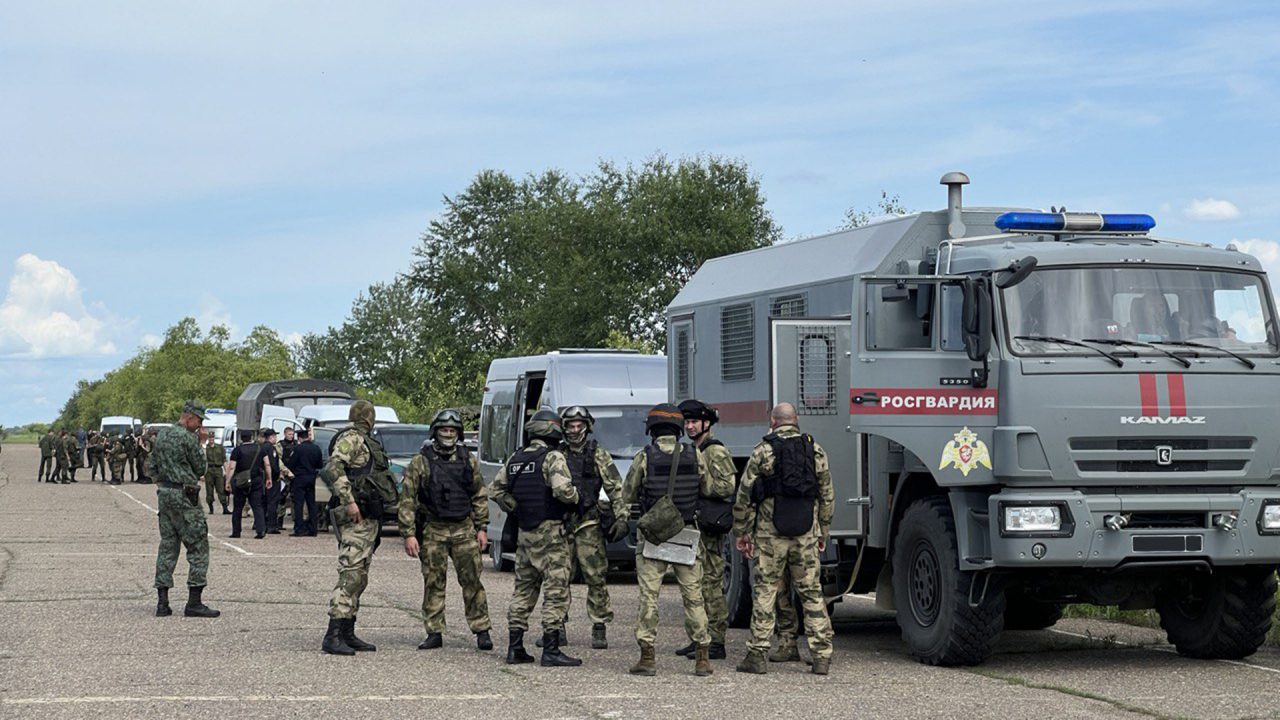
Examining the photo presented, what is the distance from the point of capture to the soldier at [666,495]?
441 inches

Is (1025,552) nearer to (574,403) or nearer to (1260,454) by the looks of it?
(1260,454)

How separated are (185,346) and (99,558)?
117 metres

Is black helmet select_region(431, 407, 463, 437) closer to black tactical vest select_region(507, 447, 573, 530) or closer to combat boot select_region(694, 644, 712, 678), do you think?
black tactical vest select_region(507, 447, 573, 530)

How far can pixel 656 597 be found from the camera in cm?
1145

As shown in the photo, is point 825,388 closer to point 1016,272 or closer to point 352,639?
point 1016,272

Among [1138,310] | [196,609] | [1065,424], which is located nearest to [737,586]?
[1065,424]

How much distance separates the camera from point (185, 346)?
134 meters

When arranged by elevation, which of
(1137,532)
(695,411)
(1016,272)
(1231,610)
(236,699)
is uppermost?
(1016,272)

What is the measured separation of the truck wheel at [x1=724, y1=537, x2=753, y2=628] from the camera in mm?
13820

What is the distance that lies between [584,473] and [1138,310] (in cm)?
396

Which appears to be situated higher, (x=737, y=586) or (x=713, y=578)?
(x=713, y=578)

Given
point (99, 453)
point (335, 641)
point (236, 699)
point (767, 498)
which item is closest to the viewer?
point (236, 699)

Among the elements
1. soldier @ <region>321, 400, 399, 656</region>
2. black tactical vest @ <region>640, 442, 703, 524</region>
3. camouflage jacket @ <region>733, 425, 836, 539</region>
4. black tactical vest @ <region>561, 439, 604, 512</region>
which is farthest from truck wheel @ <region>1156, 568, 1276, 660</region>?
soldier @ <region>321, 400, 399, 656</region>

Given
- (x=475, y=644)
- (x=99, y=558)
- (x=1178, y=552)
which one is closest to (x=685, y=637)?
(x=475, y=644)
